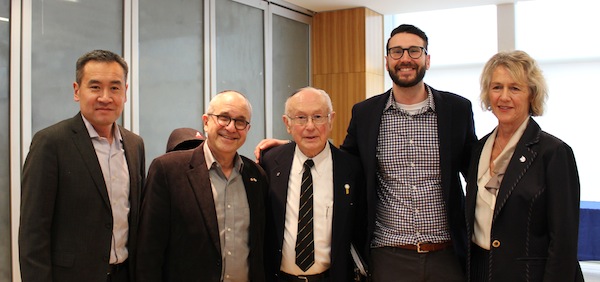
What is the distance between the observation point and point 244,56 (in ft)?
22.5

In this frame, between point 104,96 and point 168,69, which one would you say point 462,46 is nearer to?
point 168,69

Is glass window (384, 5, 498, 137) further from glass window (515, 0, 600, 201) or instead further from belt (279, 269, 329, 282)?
belt (279, 269, 329, 282)

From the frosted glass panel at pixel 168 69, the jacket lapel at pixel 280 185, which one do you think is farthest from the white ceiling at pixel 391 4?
the jacket lapel at pixel 280 185

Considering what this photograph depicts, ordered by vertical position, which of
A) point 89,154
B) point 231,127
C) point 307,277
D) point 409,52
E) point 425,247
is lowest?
point 307,277

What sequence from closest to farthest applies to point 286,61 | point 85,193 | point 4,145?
point 85,193
point 4,145
point 286,61

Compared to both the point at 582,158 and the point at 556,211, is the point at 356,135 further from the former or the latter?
the point at 582,158

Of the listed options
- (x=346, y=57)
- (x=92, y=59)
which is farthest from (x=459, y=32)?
(x=92, y=59)

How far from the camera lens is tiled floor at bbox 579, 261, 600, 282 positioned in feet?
21.6

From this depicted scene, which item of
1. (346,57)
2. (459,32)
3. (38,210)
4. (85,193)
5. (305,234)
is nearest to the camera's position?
(38,210)

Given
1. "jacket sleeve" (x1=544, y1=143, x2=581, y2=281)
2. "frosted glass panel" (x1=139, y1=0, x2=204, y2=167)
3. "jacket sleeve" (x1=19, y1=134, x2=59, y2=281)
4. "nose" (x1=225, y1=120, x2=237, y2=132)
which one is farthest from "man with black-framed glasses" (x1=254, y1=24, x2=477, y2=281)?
"frosted glass panel" (x1=139, y1=0, x2=204, y2=167)

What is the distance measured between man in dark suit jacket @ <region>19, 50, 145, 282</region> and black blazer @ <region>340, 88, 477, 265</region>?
3.67 feet

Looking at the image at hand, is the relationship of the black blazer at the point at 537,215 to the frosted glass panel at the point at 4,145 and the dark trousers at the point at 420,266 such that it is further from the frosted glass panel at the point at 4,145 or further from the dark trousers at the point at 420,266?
the frosted glass panel at the point at 4,145

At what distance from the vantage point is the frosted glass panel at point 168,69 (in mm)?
5484

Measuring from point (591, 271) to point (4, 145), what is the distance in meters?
6.59
